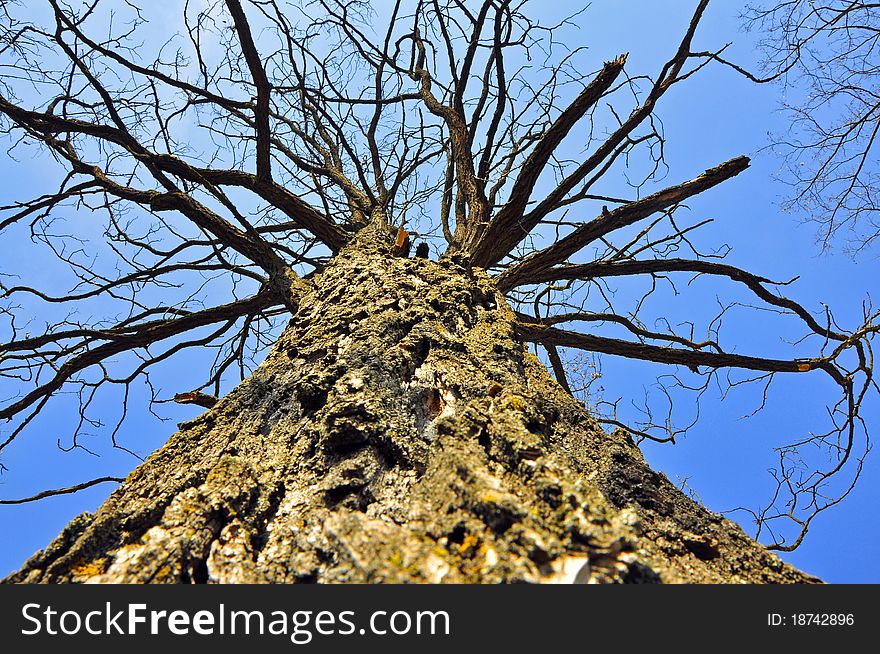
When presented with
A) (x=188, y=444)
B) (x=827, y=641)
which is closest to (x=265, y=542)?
(x=188, y=444)

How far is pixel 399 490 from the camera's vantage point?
119 cm

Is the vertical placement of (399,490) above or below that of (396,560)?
above

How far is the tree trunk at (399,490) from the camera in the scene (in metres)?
0.90

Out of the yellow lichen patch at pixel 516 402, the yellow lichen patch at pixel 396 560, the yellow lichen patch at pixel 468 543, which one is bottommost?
the yellow lichen patch at pixel 396 560

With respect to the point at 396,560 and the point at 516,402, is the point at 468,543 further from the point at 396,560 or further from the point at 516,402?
the point at 516,402

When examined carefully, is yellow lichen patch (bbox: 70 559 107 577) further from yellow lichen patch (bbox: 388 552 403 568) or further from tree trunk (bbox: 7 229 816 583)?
yellow lichen patch (bbox: 388 552 403 568)

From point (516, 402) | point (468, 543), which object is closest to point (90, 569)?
point (468, 543)

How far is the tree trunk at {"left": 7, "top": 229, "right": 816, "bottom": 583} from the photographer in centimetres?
90

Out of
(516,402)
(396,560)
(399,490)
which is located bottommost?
(396,560)

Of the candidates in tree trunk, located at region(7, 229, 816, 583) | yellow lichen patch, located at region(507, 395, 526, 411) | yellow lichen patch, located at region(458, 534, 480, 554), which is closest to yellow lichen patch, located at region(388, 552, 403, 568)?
tree trunk, located at region(7, 229, 816, 583)

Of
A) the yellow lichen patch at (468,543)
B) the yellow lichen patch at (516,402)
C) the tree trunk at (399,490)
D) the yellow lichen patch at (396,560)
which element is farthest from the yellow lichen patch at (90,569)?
the yellow lichen patch at (516,402)

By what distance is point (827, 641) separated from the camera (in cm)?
96

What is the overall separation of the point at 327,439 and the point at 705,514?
107 cm

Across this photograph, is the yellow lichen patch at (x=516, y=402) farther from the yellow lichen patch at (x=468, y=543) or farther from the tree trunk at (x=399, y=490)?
the yellow lichen patch at (x=468, y=543)
